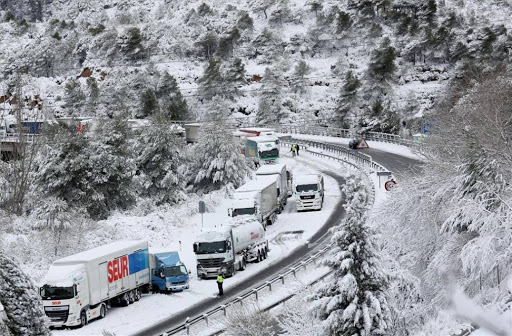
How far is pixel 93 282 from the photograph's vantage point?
30.4 meters

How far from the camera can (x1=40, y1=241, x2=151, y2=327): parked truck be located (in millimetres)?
29125

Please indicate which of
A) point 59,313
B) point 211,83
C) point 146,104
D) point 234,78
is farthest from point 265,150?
point 234,78

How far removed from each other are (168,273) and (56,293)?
6.54 m

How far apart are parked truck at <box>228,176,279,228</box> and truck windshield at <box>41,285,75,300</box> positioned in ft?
52.4

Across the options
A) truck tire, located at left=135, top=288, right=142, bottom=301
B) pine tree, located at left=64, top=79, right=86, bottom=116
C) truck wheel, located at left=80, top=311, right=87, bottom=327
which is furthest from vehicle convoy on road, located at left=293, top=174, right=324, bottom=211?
pine tree, located at left=64, top=79, right=86, bottom=116

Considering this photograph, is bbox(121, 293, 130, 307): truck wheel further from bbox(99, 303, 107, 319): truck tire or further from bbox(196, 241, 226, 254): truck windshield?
bbox(196, 241, 226, 254): truck windshield

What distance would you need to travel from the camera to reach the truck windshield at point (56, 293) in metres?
29.1

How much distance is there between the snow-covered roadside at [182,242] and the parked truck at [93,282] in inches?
22.5

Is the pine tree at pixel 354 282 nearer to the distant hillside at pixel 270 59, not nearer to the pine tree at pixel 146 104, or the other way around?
the distant hillside at pixel 270 59

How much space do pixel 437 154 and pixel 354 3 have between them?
125 m

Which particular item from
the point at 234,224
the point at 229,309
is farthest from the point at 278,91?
the point at 229,309

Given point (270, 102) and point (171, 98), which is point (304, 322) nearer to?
point (270, 102)

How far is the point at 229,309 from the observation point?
97.2ft

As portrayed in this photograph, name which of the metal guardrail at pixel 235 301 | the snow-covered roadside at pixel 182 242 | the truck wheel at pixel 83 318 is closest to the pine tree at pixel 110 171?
the snow-covered roadside at pixel 182 242
